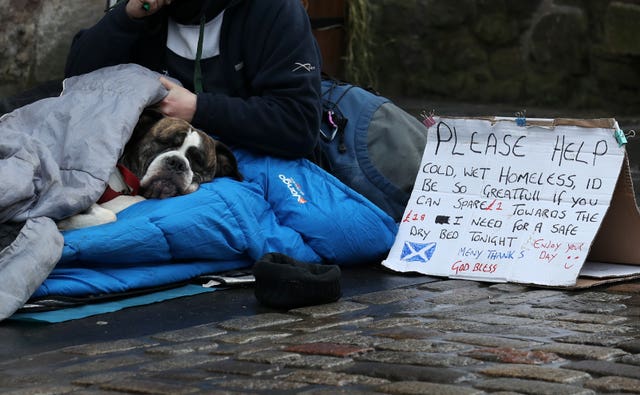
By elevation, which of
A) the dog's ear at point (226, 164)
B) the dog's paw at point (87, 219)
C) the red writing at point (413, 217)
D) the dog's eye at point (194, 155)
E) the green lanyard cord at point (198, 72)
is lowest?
the red writing at point (413, 217)

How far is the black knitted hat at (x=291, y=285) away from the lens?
4.27m

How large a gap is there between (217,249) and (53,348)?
113cm

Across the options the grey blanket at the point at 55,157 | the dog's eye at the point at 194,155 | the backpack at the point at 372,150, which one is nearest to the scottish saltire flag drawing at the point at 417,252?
the backpack at the point at 372,150

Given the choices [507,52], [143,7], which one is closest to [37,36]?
[143,7]

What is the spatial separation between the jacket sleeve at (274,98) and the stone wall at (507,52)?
10.6ft

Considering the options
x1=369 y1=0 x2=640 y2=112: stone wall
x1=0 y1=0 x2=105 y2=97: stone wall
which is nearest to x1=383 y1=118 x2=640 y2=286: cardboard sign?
x1=0 y1=0 x2=105 y2=97: stone wall

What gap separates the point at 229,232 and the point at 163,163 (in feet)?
1.41

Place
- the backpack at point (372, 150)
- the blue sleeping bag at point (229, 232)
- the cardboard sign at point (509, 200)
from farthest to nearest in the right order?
the backpack at point (372, 150), the cardboard sign at point (509, 200), the blue sleeping bag at point (229, 232)

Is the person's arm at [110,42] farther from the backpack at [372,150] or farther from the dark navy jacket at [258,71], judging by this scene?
the backpack at [372,150]

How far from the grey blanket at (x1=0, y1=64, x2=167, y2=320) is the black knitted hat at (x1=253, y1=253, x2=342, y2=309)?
69cm

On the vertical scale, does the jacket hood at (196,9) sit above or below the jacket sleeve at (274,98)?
above

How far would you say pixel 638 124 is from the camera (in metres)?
7.88

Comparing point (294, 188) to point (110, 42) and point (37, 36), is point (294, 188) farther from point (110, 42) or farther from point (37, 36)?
point (37, 36)

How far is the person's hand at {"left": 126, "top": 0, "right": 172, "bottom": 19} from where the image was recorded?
5.12 metres
